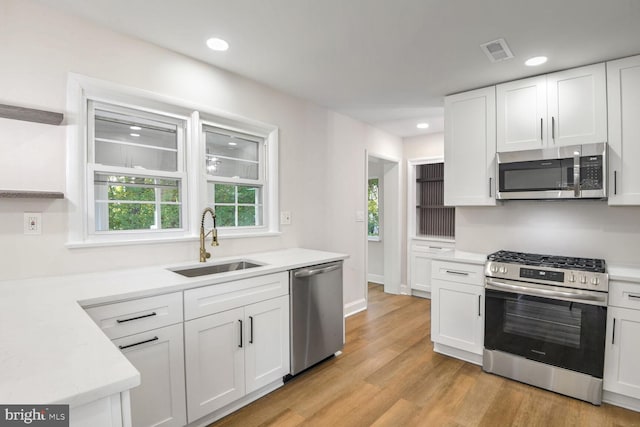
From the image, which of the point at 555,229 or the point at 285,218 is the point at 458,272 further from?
the point at 285,218

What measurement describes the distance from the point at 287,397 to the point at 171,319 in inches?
41.6

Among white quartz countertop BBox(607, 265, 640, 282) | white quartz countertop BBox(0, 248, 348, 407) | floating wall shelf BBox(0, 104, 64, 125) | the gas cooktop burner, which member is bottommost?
white quartz countertop BBox(607, 265, 640, 282)

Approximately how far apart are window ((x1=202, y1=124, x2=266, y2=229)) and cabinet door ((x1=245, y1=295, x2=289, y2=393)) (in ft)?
2.90

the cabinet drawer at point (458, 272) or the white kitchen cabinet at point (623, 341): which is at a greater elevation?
the cabinet drawer at point (458, 272)

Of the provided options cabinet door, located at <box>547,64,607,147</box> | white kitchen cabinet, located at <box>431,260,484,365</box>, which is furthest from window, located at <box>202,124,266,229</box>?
cabinet door, located at <box>547,64,607,147</box>

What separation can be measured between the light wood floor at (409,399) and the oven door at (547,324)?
0.27 meters

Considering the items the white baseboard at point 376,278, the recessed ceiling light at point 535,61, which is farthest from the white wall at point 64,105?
the white baseboard at point 376,278

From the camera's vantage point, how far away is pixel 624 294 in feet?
7.05

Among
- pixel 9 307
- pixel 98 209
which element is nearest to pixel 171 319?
pixel 9 307

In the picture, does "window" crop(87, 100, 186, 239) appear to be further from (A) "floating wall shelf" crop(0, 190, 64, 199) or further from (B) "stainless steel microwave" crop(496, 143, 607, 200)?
(B) "stainless steel microwave" crop(496, 143, 607, 200)

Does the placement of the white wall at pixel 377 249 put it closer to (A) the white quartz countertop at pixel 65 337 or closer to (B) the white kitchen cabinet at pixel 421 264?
(B) the white kitchen cabinet at pixel 421 264

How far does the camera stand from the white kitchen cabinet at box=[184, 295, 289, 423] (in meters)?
1.87

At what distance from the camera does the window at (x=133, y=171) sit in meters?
2.12

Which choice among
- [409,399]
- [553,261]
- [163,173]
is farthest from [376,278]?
[163,173]
